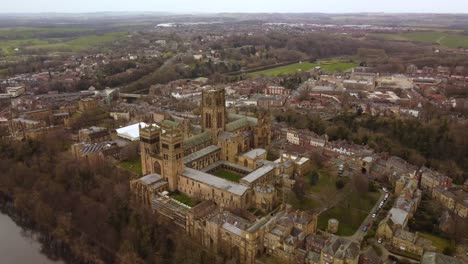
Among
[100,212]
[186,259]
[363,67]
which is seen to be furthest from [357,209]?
[363,67]

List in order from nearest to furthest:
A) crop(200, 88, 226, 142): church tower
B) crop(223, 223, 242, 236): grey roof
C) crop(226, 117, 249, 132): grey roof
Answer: crop(223, 223, 242, 236): grey roof < crop(200, 88, 226, 142): church tower < crop(226, 117, 249, 132): grey roof

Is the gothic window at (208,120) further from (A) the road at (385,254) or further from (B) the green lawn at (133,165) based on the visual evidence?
(A) the road at (385,254)

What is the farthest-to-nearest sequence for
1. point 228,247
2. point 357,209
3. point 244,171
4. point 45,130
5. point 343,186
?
point 45,130, point 244,171, point 343,186, point 357,209, point 228,247

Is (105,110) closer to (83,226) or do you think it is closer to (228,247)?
(83,226)

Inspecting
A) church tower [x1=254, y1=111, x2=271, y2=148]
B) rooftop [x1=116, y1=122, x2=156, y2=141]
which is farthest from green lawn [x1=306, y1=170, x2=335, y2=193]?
rooftop [x1=116, y1=122, x2=156, y2=141]

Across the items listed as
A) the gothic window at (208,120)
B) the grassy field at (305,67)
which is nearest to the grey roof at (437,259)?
the gothic window at (208,120)

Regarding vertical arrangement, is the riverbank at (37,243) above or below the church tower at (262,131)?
below

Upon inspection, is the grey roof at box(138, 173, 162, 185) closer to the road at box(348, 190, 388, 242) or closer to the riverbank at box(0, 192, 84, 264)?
the riverbank at box(0, 192, 84, 264)

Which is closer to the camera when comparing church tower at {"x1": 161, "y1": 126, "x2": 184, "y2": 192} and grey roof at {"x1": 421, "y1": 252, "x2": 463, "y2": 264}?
grey roof at {"x1": 421, "y1": 252, "x2": 463, "y2": 264}
